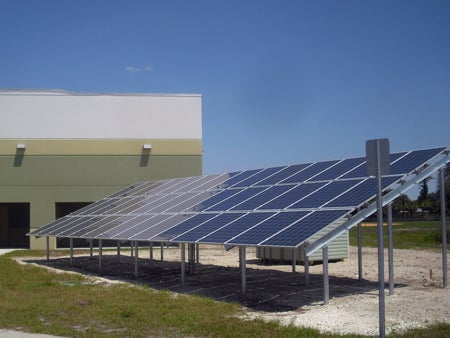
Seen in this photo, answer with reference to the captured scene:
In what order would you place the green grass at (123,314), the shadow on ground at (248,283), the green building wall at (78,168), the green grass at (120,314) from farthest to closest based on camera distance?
the green building wall at (78,168), the shadow on ground at (248,283), the green grass at (120,314), the green grass at (123,314)

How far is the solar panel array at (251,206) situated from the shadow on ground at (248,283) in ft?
5.29

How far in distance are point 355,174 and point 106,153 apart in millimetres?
27131

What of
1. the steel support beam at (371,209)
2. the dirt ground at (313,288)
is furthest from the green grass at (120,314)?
the steel support beam at (371,209)

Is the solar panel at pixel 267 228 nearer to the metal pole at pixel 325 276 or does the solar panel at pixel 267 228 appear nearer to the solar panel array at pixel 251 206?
the solar panel array at pixel 251 206

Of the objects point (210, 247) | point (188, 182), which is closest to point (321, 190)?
point (188, 182)

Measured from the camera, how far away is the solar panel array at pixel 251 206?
15680 mm

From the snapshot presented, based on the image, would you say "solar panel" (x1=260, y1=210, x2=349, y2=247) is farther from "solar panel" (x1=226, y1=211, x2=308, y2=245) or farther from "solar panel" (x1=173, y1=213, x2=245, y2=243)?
"solar panel" (x1=173, y1=213, x2=245, y2=243)

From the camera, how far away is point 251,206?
62.0ft

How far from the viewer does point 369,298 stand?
15.9 meters

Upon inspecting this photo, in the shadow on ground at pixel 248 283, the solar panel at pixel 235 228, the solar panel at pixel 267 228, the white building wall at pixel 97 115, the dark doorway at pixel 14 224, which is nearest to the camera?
the solar panel at pixel 267 228

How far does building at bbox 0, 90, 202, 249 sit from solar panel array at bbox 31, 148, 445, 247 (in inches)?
543

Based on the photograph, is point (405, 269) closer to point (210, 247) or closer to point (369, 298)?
point (369, 298)

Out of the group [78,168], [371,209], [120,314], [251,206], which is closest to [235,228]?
[251,206]

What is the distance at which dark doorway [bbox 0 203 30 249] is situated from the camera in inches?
1831
